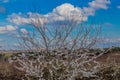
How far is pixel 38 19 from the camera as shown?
13422 millimetres

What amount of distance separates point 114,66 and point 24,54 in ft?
12.1

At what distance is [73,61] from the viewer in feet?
41.4

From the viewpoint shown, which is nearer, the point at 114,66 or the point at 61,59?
the point at 61,59

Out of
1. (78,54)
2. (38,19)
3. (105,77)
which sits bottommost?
(105,77)

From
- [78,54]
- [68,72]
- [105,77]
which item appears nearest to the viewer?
[68,72]

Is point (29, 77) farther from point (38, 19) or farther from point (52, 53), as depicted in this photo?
point (38, 19)

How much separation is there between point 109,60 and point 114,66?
4.21 feet

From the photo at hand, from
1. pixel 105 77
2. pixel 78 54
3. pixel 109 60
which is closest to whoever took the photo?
pixel 78 54

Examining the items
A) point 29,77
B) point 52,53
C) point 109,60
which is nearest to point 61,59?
point 52,53

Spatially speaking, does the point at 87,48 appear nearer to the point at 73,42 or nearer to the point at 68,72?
the point at 73,42

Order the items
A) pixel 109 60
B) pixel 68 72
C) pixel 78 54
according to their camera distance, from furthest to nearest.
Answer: pixel 109 60 → pixel 78 54 → pixel 68 72

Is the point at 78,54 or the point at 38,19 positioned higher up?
the point at 38,19

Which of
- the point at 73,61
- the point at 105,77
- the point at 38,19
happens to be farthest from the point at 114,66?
the point at 38,19

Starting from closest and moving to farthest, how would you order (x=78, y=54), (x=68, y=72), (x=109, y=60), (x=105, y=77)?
(x=68, y=72), (x=78, y=54), (x=105, y=77), (x=109, y=60)
